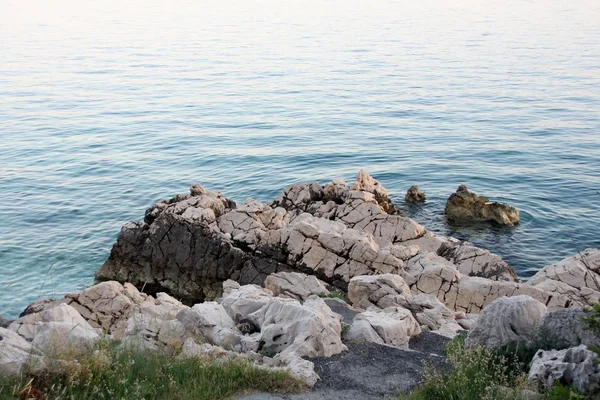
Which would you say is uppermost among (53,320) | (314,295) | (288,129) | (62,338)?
(62,338)

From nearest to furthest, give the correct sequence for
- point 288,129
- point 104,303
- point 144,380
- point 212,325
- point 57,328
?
point 144,380 → point 57,328 → point 212,325 → point 104,303 → point 288,129

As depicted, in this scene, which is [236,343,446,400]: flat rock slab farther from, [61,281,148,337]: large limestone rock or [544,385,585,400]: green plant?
[61,281,148,337]: large limestone rock

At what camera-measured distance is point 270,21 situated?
12875 cm

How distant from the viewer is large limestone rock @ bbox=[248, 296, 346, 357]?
38.7ft

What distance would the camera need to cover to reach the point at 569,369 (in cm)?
933

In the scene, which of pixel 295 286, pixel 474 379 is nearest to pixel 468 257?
pixel 295 286

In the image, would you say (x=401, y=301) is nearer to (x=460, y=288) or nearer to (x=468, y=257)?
(x=460, y=288)

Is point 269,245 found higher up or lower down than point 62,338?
lower down

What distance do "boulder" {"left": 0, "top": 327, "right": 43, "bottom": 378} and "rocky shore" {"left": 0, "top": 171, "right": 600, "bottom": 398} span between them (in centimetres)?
3

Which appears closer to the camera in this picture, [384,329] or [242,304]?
[384,329]

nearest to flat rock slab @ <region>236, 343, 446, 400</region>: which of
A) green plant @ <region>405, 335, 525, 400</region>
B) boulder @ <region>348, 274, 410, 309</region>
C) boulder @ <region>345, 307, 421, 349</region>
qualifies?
boulder @ <region>345, 307, 421, 349</region>

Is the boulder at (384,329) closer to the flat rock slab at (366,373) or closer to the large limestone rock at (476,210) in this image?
the flat rock slab at (366,373)

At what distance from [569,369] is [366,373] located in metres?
3.19

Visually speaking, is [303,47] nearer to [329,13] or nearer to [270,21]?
[270,21]
